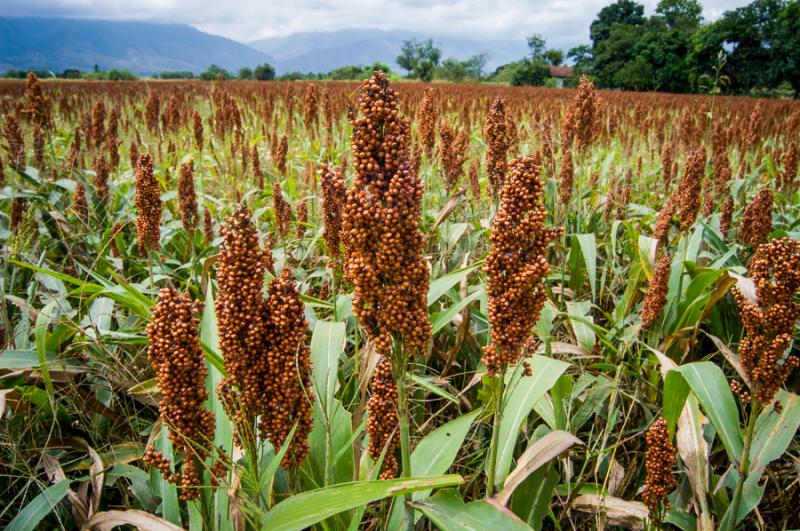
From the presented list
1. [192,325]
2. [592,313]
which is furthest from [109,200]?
[592,313]

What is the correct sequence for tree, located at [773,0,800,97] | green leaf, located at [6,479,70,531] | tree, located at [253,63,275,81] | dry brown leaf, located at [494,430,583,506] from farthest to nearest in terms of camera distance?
tree, located at [253,63,275,81] < tree, located at [773,0,800,97] < green leaf, located at [6,479,70,531] < dry brown leaf, located at [494,430,583,506]

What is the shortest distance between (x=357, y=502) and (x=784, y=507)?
2.32 metres

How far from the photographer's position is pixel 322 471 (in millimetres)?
1891

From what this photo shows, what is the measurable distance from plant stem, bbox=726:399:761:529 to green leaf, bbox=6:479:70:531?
8.76 feet

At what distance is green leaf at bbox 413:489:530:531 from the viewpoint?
140 cm

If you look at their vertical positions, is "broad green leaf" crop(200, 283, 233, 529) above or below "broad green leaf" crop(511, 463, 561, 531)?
above

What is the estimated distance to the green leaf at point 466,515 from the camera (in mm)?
1399

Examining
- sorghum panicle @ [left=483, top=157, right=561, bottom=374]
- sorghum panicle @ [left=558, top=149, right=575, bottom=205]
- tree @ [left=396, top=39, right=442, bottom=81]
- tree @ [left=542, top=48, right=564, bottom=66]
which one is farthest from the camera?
tree @ [left=542, top=48, right=564, bottom=66]

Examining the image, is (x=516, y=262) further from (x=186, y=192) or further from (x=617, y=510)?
(x=186, y=192)

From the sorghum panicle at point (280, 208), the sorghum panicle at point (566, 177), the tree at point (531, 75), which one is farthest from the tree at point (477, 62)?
the sorghum panicle at point (280, 208)

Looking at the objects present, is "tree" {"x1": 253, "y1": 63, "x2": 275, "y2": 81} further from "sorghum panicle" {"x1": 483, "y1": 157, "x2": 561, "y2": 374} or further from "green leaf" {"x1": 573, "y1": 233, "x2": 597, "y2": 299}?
"sorghum panicle" {"x1": 483, "y1": 157, "x2": 561, "y2": 374}

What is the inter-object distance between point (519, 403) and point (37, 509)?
2043mm

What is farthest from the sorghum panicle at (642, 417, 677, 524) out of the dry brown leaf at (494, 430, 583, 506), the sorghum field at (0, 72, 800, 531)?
the dry brown leaf at (494, 430, 583, 506)

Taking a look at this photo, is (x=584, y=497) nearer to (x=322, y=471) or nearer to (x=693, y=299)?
(x=322, y=471)
